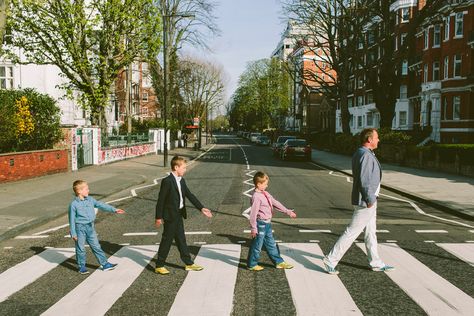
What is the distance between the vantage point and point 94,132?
24609 millimetres

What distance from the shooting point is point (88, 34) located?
23.7 m

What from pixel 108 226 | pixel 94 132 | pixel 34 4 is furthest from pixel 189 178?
pixel 34 4

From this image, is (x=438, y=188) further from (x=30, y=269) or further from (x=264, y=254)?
(x=30, y=269)

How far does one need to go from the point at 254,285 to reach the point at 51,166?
629 inches

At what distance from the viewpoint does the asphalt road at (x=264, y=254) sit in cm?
508

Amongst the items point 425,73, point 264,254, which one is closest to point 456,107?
point 425,73

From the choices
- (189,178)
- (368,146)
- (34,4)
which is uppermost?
(34,4)

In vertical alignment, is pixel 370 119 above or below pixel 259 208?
above

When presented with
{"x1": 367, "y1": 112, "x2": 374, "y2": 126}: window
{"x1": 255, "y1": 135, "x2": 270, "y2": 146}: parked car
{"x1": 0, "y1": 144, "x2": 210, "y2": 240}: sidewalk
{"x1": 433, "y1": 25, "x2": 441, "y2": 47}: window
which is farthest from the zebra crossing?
{"x1": 367, "y1": 112, "x2": 374, "y2": 126}: window

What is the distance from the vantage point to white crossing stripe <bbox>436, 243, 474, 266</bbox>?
6.93 meters

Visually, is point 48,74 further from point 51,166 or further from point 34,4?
point 51,166

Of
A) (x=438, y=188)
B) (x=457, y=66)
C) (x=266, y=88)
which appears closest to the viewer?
(x=438, y=188)

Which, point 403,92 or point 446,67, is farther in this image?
point 403,92

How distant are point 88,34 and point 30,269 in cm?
1964
